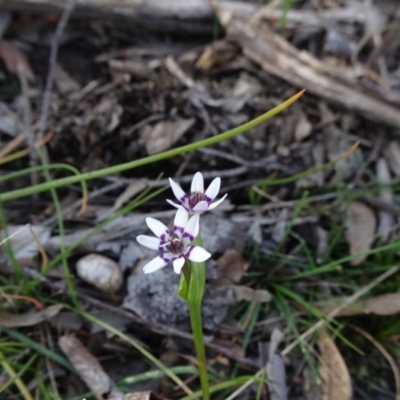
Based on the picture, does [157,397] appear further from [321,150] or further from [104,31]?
[104,31]

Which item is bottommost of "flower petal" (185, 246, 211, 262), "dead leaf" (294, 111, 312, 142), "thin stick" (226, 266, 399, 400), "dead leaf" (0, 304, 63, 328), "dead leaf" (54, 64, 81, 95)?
"thin stick" (226, 266, 399, 400)

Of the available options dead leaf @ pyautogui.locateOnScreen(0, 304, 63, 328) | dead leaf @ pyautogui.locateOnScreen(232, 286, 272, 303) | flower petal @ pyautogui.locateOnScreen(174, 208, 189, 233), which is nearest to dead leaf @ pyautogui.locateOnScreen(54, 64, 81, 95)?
dead leaf @ pyautogui.locateOnScreen(0, 304, 63, 328)

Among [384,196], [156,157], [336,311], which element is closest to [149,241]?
[156,157]

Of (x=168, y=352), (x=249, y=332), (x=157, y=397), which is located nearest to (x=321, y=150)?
(x=249, y=332)

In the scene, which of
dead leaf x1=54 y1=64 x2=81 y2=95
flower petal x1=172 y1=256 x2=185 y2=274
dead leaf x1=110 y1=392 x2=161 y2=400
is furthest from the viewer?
dead leaf x1=54 y1=64 x2=81 y2=95

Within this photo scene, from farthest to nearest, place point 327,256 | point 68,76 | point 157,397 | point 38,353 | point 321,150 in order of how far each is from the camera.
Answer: point 68,76 → point 321,150 → point 327,256 → point 38,353 → point 157,397

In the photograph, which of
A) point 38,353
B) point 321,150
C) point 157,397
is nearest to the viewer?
point 157,397

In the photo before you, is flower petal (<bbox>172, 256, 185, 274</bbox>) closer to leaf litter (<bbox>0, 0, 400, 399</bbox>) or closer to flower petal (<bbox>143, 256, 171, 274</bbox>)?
flower petal (<bbox>143, 256, 171, 274</bbox>)
